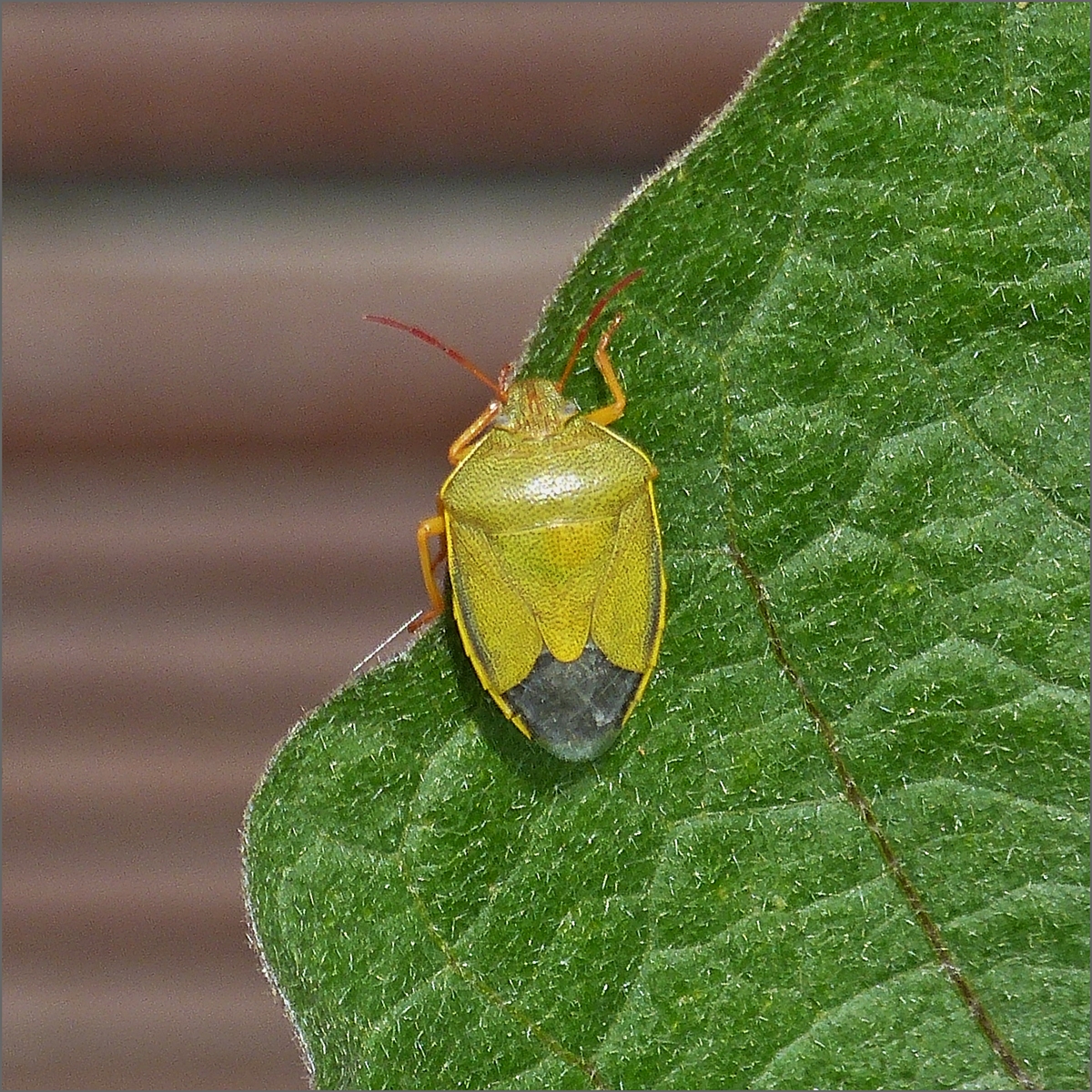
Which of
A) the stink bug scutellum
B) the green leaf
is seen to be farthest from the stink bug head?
the green leaf

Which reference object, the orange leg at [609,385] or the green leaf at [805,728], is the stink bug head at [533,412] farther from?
the green leaf at [805,728]

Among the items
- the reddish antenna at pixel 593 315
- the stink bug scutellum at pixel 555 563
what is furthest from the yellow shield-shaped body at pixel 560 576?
the reddish antenna at pixel 593 315

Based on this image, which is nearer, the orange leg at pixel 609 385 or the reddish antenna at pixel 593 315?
the reddish antenna at pixel 593 315

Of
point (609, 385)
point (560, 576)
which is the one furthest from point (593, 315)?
point (560, 576)

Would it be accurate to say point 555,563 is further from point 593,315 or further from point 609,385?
point 593,315

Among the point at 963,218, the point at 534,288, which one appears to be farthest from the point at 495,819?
the point at 534,288

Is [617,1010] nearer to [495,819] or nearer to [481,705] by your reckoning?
[495,819]

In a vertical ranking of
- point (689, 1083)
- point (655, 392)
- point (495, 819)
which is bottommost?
point (689, 1083)
